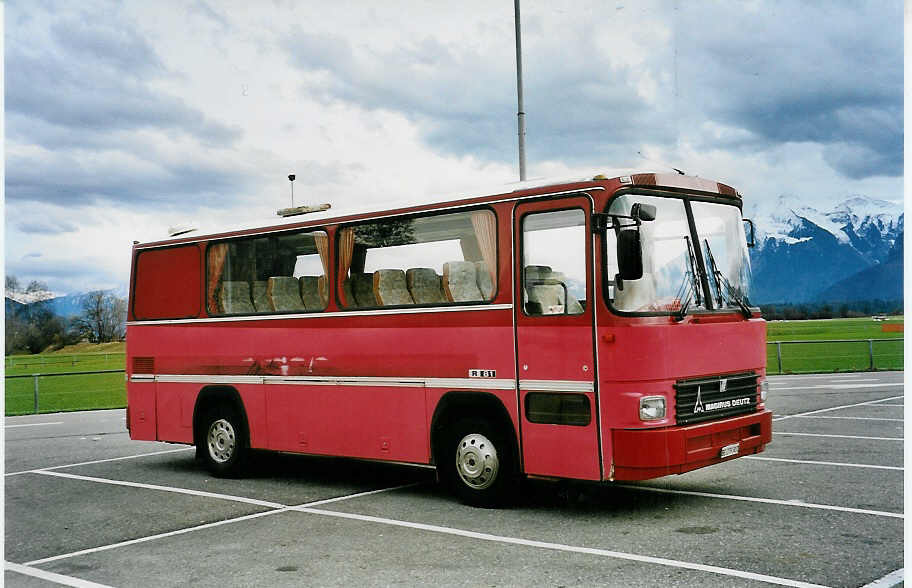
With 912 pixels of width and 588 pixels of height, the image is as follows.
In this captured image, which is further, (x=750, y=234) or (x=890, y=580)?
(x=750, y=234)

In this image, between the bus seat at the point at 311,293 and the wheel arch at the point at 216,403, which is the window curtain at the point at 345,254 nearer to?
the bus seat at the point at 311,293

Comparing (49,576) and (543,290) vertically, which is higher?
(543,290)

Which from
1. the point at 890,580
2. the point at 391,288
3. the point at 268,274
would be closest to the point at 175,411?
the point at 268,274

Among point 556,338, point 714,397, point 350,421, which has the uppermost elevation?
point 556,338

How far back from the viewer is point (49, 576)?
7086 mm

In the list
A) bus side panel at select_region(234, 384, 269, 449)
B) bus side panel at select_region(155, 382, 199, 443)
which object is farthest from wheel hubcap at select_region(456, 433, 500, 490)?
bus side panel at select_region(155, 382, 199, 443)

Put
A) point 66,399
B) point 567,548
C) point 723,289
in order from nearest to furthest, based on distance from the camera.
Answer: point 567,548 → point 723,289 → point 66,399

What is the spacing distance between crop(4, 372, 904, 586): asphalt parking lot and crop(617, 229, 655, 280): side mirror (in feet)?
6.79

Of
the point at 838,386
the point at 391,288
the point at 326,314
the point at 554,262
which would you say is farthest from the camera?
the point at 838,386

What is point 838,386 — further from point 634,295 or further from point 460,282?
point 634,295

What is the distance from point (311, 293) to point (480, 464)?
297 cm

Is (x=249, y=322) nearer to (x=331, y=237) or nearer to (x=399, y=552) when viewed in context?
(x=331, y=237)

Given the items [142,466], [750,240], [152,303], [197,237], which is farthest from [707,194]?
[142,466]

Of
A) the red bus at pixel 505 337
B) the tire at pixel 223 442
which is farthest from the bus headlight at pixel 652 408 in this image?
the tire at pixel 223 442
